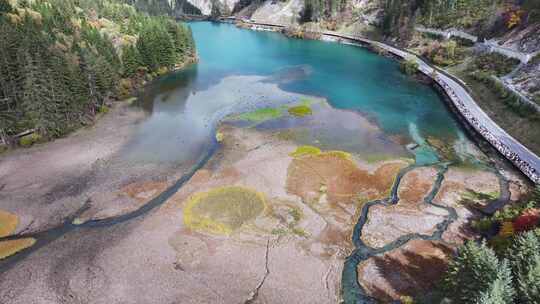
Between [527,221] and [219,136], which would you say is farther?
[219,136]

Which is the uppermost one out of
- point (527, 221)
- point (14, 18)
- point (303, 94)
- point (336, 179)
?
point (14, 18)

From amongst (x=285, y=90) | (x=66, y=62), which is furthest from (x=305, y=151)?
(x=66, y=62)

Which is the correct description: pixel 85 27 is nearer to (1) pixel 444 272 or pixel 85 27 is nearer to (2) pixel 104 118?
(2) pixel 104 118

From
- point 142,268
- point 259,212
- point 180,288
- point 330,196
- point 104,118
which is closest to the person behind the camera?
point 180,288

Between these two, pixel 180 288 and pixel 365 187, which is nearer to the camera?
pixel 180 288

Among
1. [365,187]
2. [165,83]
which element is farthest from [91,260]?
[165,83]

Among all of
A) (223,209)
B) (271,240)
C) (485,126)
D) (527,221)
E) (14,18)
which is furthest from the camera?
(14,18)

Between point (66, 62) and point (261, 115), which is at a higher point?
point (66, 62)

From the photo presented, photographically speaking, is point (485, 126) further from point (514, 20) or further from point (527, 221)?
point (514, 20)
